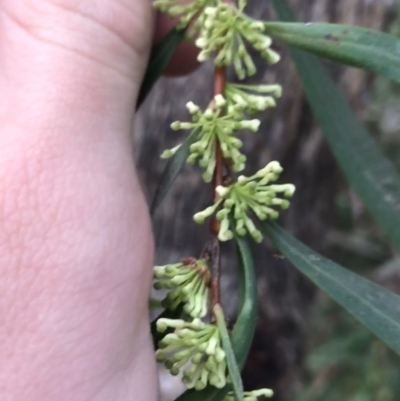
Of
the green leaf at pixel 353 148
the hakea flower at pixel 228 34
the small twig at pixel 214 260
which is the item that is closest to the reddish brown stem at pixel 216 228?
the small twig at pixel 214 260

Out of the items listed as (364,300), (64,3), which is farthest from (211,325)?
(64,3)

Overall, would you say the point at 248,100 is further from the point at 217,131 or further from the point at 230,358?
the point at 230,358

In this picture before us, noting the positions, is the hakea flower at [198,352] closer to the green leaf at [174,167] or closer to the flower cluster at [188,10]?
the green leaf at [174,167]

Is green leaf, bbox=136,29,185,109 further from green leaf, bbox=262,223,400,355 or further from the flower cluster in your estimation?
green leaf, bbox=262,223,400,355

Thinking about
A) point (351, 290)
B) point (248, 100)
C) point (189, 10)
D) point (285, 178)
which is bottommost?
point (351, 290)

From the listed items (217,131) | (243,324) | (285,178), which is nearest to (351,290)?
(243,324)

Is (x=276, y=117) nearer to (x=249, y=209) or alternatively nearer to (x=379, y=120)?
(x=379, y=120)

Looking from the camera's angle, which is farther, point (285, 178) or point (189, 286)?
point (285, 178)
